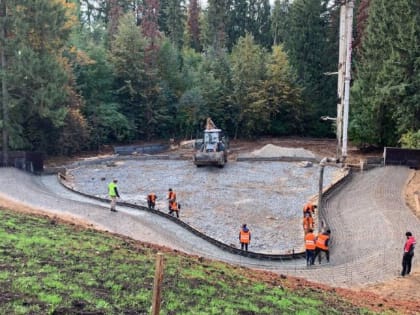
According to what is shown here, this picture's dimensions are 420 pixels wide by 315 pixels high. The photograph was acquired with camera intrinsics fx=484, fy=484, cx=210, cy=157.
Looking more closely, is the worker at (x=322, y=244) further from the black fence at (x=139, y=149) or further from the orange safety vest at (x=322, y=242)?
the black fence at (x=139, y=149)

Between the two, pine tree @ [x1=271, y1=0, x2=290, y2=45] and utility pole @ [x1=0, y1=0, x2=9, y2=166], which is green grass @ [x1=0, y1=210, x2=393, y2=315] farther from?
pine tree @ [x1=271, y1=0, x2=290, y2=45]

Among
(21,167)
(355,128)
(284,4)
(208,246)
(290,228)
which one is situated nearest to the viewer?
(208,246)

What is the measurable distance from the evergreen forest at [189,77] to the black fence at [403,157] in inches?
70.8

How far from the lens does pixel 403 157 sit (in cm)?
3144

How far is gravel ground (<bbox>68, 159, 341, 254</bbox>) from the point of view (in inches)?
808

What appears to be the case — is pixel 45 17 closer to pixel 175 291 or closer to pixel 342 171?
pixel 342 171

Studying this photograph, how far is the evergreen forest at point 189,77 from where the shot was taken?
34.2m

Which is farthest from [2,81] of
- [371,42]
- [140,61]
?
[371,42]

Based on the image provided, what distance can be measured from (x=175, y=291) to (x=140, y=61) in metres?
41.0

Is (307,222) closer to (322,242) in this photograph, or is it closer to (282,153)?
(322,242)

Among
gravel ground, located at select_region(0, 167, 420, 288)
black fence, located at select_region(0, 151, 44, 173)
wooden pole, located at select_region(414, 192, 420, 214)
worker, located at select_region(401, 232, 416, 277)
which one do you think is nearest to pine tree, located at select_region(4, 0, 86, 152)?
black fence, located at select_region(0, 151, 44, 173)

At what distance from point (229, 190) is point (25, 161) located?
13.7 m

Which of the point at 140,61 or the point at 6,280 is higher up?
the point at 140,61

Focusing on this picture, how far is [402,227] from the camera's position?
19375mm
